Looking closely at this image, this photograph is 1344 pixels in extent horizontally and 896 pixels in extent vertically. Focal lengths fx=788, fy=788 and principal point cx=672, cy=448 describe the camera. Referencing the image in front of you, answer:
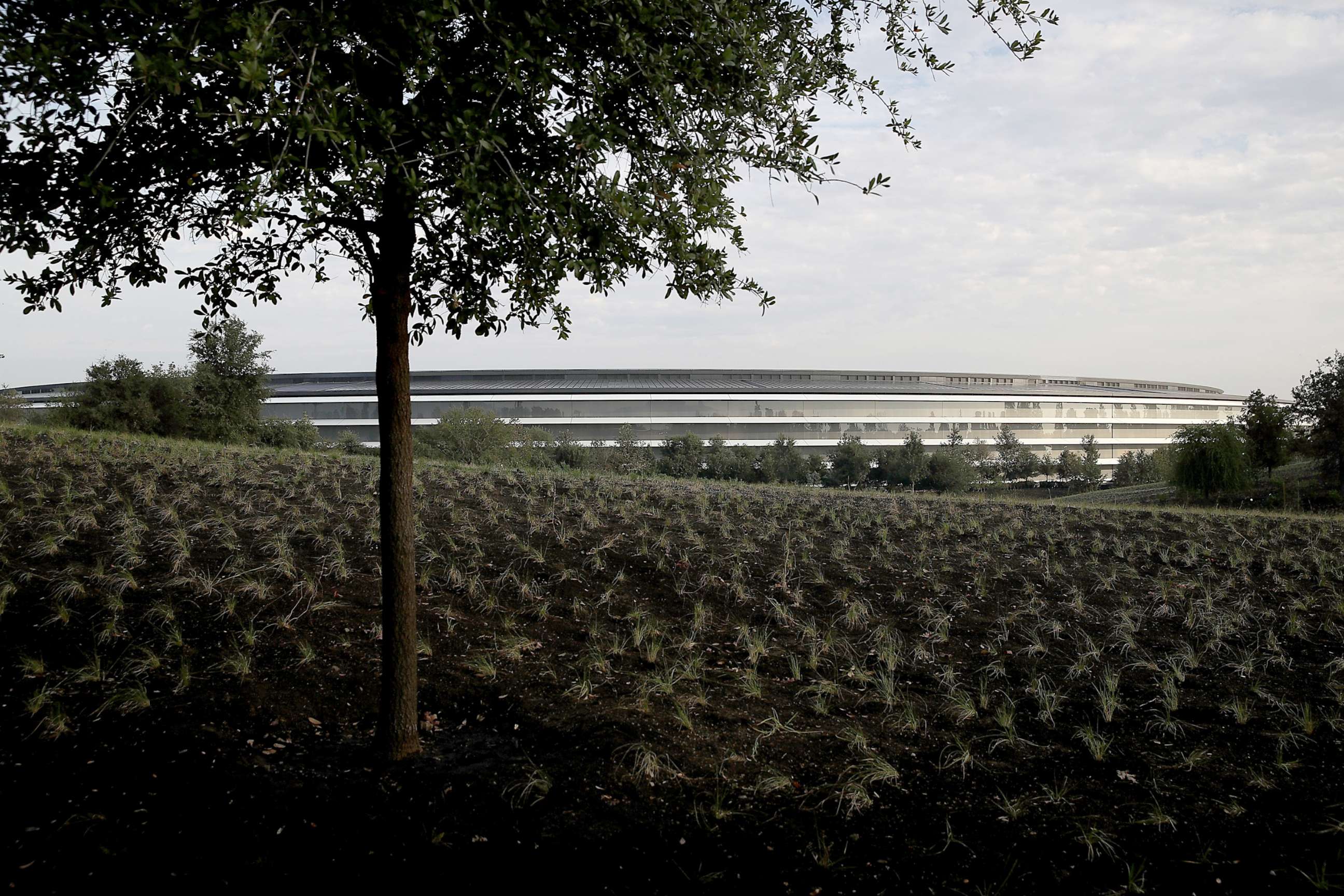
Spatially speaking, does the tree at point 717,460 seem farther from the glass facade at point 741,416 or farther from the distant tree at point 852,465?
the glass facade at point 741,416

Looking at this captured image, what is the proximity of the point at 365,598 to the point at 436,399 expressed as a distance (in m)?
59.5

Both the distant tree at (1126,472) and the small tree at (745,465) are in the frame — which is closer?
the small tree at (745,465)

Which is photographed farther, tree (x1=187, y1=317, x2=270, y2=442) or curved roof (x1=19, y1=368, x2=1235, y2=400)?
curved roof (x1=19, y1=368, x2=1235, y2=400)

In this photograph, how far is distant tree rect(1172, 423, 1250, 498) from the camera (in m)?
29.8

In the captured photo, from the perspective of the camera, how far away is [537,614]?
6.80m

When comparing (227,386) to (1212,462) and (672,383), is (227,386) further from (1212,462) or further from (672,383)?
(672,383)

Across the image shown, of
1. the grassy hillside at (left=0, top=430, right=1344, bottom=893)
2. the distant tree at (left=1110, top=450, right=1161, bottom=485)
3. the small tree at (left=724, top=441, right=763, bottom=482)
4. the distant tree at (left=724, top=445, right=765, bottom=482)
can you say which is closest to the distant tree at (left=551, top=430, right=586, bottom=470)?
the distant tree at (left=724, top=445, right=765, bottom=482)

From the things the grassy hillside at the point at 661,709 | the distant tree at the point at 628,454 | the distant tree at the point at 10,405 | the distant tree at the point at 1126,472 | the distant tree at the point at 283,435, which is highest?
the distant tree at the point at 10,405

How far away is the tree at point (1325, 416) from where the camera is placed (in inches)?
1174

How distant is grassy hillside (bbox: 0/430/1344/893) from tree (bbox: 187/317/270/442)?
705 inches

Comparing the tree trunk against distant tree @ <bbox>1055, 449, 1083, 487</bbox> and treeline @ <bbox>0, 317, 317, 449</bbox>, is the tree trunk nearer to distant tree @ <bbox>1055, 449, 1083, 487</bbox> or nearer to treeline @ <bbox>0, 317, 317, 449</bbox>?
treeline @ <bbox>0, 317, 317, 449</bbox>

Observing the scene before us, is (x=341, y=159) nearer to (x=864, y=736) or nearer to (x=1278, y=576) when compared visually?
(x=864, y=736)

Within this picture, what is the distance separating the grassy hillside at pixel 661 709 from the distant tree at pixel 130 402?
17.5 meters

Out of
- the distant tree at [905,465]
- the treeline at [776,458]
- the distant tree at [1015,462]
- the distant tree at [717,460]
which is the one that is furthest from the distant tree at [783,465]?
the distant tree at [1015,462]
